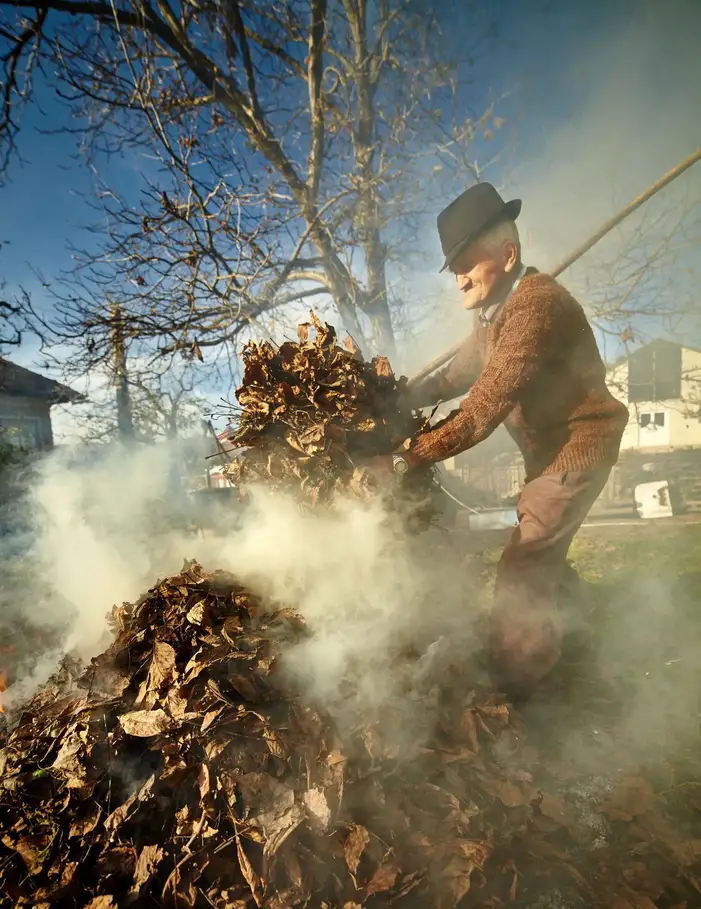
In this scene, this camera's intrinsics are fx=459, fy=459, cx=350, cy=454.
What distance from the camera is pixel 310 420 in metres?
2.64

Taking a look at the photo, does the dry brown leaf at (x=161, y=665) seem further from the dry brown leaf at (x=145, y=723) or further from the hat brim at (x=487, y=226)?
the hat brim at (x=487, y=226)

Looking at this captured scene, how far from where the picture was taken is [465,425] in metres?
2.61

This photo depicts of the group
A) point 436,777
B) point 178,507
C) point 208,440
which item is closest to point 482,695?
point 436,777

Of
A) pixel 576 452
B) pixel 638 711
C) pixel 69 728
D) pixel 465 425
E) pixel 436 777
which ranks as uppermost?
pixel 465 425

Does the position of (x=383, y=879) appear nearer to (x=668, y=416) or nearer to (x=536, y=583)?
(x=536, y=583)

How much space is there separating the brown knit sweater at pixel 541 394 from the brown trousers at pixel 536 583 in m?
0.16

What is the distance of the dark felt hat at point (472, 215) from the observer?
291cm

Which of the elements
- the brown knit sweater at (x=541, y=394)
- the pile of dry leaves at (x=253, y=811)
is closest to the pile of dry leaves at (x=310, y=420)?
the brown knit sweater at (x=541, y=394)

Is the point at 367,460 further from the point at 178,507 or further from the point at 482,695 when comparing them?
the point at 178,507

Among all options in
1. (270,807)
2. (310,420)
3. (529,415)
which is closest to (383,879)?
(270,807)

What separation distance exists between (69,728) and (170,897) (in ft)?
2.47

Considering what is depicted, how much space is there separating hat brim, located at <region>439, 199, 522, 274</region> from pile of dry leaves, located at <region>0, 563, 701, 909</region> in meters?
2.57

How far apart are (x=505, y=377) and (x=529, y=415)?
0.51m

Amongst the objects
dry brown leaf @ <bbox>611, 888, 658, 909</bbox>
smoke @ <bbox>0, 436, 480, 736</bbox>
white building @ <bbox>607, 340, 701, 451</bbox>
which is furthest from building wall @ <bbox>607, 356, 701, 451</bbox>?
dry brown leaf @ <bbox>611, 888, 658, 909</bbox>
